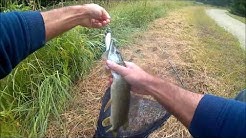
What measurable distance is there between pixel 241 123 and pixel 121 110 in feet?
2.75

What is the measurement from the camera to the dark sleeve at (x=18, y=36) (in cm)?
312

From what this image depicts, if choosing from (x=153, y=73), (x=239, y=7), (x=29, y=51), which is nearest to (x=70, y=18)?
(x=29, y=51)

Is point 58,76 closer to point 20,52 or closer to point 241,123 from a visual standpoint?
point 20,52

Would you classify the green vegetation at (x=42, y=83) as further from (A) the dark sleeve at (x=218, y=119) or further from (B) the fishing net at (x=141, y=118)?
(A) the dark sleeve at (x=218, y=119)

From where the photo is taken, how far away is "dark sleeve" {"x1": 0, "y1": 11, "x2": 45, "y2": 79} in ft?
10.3

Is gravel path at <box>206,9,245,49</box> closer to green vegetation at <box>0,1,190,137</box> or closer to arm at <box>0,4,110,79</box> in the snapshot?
green vegetation at <box>0,1,190,137</box>

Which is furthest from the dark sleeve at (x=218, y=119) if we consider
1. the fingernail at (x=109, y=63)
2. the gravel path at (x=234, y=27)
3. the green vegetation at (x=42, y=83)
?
the gravel path at (x=234, y=27)

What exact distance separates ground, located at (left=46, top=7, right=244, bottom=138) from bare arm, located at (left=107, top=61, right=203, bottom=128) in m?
0.39

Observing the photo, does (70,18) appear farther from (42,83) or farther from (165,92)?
(42,83)

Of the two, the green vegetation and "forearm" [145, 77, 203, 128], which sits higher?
"forearm" [145, 77, 203, 128]

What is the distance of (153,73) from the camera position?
356cm

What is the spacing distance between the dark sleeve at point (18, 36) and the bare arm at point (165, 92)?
85 centimetres

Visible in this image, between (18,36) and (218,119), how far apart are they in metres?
1.59

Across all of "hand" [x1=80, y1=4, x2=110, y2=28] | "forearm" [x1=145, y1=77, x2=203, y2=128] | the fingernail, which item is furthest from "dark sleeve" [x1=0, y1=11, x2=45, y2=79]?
"forearm" [x1=145, y1=77, x2=203, y2=128]
